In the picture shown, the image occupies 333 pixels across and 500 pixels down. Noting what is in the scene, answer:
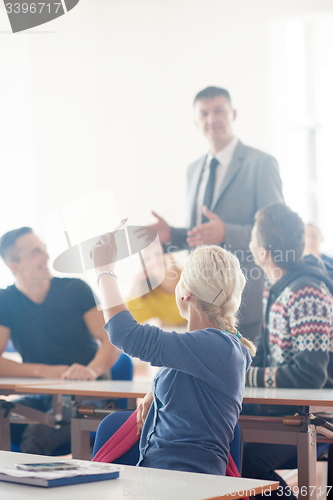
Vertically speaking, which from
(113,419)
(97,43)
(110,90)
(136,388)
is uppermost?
(97,43)

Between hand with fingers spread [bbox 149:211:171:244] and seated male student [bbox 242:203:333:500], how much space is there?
0.99m

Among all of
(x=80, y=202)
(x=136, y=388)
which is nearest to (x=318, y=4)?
(x=80, y=202)

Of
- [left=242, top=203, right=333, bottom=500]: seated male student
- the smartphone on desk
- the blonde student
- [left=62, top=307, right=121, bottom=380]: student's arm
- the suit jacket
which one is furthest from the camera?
the suit jacket

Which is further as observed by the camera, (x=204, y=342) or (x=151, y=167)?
(x=151, y=167)

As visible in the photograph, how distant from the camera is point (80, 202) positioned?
239cm

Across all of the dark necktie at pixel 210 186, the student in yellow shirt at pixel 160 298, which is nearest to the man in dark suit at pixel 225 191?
the dark necktie at pixel 210 186

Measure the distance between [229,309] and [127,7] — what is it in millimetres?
2496

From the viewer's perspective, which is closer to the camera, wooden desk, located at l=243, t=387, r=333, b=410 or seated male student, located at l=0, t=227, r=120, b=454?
wooden desk, located at l=243, t=387, r=333, b=410

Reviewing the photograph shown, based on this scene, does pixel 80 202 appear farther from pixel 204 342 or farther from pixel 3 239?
pixel 204 342

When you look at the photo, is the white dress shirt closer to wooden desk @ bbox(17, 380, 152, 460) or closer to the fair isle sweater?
the fair isle sweater

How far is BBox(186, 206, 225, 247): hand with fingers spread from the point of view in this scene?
3.02 m

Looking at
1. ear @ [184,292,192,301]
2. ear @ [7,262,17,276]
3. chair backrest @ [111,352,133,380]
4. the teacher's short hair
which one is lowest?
chair backrest @ [111,352,133,380]

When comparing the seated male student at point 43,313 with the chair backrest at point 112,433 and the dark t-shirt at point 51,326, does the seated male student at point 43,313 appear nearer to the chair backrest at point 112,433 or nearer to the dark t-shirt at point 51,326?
the dark t-shirt at point 51,326

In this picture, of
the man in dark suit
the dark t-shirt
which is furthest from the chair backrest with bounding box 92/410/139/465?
the man in dark suit
